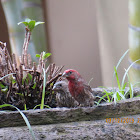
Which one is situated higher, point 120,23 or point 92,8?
point 92,8

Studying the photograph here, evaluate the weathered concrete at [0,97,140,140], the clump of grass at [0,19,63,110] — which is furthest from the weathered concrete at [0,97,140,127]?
the clump of grass at [0,19,63,110]

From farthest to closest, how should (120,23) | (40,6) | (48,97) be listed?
(40,6), (120,23), (48,97)

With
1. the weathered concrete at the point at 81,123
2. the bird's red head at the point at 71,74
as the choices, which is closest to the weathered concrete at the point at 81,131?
the weathered concrete at the point at 81,123

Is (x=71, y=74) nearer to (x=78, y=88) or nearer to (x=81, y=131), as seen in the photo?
(x=78, y=88)

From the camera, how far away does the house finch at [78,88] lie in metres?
0.60

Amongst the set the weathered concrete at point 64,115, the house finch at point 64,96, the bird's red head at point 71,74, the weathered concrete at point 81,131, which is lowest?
the weathered concrete at point 81,131

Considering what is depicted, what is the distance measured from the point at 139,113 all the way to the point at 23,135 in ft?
1.08

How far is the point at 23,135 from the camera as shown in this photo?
0.56m

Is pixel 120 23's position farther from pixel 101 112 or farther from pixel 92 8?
pixel 101 112

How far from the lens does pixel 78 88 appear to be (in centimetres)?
60

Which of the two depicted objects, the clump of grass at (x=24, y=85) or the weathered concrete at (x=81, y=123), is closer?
the weathered concrete at (x=81, y=123)

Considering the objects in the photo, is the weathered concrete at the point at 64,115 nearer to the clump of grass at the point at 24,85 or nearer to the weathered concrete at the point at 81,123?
the weathered concrete at the point at 81,123

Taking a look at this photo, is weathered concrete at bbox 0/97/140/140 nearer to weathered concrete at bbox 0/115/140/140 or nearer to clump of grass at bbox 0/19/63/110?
weathered concrete at bbox 0/115/140/140

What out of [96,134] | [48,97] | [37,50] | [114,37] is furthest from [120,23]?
[96,134]
